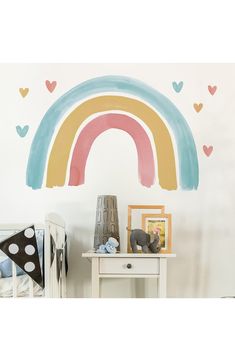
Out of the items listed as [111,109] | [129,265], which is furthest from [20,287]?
[111,109]

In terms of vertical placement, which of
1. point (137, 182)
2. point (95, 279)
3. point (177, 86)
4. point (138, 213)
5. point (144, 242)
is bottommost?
point (95, 279)

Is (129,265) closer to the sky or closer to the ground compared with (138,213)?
closer to the ground

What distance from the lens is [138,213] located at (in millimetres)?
2811

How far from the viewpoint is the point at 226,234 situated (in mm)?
2809

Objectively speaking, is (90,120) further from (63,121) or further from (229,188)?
(229,188)

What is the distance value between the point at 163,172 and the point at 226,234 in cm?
44

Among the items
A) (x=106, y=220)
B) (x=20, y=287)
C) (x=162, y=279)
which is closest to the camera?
(x=20, y=287)

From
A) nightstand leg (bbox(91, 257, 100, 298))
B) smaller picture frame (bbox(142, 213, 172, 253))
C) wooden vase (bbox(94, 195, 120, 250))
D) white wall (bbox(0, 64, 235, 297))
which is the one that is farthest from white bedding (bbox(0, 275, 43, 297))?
smaller picture frame (bbox(142, 213, 172, 253))

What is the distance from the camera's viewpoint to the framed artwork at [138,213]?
2746 millimetres

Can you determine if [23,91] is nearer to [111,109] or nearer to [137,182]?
[111,109]

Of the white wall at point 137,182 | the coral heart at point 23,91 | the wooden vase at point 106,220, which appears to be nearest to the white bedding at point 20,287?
the wooden vase at point 106,220

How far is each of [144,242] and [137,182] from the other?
0.38 meters

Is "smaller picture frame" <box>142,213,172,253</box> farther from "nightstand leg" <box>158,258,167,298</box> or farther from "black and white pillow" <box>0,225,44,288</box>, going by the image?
"black and white pillow" <box>0,225,44,288</box>
